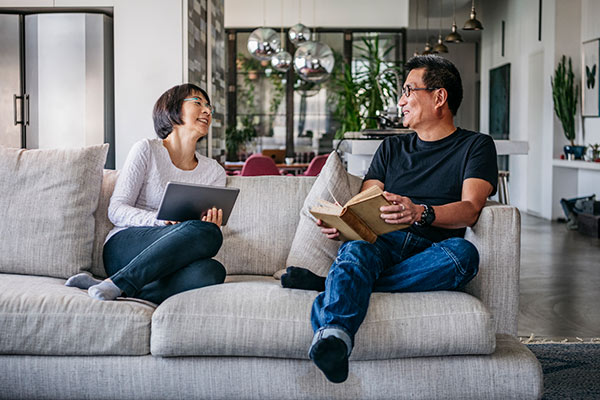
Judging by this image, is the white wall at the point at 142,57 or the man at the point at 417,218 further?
the white wall at the point at 142,57

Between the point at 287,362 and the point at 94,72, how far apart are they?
3.34 metres

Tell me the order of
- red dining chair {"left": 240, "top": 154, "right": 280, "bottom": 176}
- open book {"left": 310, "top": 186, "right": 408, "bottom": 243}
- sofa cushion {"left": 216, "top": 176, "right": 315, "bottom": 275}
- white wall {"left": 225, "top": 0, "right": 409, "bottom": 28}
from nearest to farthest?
open book {"left": 310, "top": 186, "right": 408, "bottom": 243}
sofa cushion {"left": 216, "top": 176, "right": 315, "bottom": 275}
red dining chair {"left": 240, "top": 154, "right": 280, "bottom": 176}
white wall {"left": 225, "top": 0, "right": 409, "bottom": 28}

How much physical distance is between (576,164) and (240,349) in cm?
683

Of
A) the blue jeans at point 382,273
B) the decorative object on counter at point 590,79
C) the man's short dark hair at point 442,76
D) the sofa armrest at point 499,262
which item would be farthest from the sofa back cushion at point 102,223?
the decorative object on counter at point 590,79

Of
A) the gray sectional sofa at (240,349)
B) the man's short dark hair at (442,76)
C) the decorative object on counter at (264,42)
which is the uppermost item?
the decorative object on counter at (264,42)

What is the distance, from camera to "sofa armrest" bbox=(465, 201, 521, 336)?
2523mm

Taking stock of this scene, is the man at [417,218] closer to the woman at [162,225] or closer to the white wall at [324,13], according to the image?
the woman at [162,225]

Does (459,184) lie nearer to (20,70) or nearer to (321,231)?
(321,231)

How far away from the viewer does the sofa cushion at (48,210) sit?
2871 mm

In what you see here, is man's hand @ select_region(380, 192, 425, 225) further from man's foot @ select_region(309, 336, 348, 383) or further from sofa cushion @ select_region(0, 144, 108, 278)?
sofa cushion @ select_region(0, 144, 108, 278)

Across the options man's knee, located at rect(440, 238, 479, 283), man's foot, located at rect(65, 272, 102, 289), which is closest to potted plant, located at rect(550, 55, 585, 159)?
man's knee, located at rect(440, 238, 479, 283)

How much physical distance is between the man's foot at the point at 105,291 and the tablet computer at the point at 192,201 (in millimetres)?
349

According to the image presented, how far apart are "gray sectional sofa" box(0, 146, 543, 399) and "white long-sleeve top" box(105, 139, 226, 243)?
511 millimetres

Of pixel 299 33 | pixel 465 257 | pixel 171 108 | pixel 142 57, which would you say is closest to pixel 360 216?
pixel 465 257
